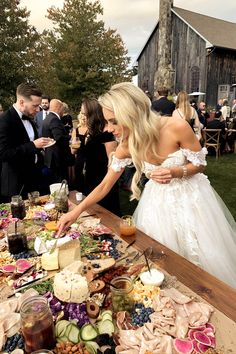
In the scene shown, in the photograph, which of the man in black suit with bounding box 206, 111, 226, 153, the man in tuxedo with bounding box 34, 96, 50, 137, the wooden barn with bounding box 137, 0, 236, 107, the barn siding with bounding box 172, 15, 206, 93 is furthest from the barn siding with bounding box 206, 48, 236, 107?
the man in tuxedo with bounding box 34, 96, 50, 137

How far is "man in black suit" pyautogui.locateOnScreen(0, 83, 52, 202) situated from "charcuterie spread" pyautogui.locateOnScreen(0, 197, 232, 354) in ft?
4.79

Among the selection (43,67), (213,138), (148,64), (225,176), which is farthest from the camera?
(148,64)

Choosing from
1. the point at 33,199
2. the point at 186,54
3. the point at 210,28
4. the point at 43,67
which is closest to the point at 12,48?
the point at 43,67

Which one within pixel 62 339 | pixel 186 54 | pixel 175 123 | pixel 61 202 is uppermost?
pixel 186 54

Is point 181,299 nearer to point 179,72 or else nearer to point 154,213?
point 154,213

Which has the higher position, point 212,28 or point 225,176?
point 212,28

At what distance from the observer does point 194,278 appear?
4.63 ft

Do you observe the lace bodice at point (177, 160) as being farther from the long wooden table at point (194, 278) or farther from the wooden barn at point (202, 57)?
the wooden barn at point (202, 57)

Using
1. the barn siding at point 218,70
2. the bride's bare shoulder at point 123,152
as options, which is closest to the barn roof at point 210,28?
the barn siding at point 218,70

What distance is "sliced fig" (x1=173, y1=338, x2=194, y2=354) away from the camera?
1.02 meters

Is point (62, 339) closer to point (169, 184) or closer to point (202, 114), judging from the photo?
point (169, 184)

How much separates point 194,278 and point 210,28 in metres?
22.6

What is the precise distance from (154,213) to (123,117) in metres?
0.77

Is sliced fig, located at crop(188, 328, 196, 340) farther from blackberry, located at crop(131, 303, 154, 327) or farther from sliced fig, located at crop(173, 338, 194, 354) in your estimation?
blackberry, located at crop(131, 303, 154, 327)
